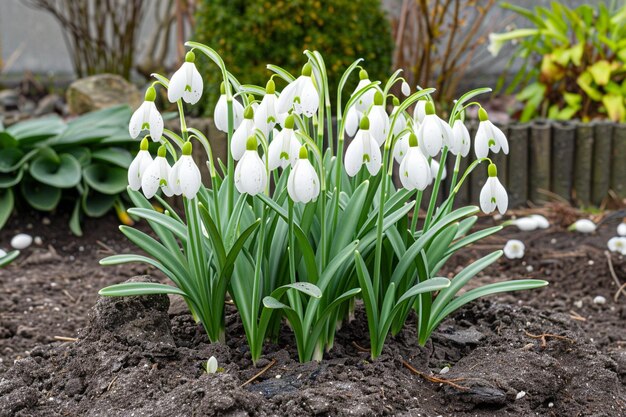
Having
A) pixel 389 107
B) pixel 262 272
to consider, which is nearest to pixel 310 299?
pixel 262 272

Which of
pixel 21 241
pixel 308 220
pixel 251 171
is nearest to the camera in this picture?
pixel 251 171

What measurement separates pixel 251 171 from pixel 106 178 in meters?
2.68

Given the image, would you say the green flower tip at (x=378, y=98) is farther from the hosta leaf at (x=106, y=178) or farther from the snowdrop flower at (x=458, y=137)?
the hosta leaf at (x=106, y=178)

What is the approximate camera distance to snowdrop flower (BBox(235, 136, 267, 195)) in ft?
5.84

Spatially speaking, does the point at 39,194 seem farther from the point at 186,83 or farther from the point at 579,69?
the point at 579,69

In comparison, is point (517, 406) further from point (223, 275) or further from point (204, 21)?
point (204, 21)

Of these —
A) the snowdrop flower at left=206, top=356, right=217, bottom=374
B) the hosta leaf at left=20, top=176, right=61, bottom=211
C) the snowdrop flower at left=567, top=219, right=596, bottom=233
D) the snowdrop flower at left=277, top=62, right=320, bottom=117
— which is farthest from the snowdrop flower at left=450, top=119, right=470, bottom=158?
the hosta leaf at left=20, top=176, right=61, bottom=211

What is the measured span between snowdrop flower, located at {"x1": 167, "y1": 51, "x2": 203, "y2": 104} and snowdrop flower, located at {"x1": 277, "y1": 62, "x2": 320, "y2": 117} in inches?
7.9

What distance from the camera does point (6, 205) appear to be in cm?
410

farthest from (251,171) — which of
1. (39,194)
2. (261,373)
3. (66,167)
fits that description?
(39,194)

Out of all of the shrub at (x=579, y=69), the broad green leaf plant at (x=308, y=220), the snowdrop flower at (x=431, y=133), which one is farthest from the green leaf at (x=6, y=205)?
the shrub at (x=579, y=69)

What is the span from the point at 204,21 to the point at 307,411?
11.5 feet

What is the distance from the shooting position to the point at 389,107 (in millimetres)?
5664

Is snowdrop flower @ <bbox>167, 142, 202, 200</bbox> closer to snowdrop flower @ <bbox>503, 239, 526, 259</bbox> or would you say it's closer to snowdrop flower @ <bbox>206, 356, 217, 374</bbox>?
snowdrop flower @ <bbox>206, 356, 217, 374</bbox>
